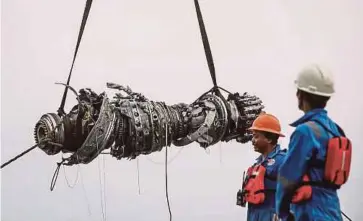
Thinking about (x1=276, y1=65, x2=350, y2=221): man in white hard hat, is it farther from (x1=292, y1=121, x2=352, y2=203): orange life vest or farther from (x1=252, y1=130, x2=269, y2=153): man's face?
(x1=252, y1=130, x2=269, y2=153): man's face

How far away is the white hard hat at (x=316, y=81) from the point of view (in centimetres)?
140

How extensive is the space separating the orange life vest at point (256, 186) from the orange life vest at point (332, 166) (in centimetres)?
54

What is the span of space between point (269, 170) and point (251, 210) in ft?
0.56

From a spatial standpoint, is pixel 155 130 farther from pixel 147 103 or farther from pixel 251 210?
pixel 251 210

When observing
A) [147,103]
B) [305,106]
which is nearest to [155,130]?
[147,103]

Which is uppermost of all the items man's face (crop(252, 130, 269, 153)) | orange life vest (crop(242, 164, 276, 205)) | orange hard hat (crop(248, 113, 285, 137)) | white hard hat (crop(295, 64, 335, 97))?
white hard hat (crop(295, 64, 335, 97))

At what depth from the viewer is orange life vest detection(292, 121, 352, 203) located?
1.36m

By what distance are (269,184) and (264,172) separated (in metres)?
0.04

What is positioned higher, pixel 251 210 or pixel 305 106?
pixel 305 106

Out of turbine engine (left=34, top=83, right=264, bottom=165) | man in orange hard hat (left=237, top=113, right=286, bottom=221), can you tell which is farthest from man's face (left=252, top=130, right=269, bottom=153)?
turbine engine (left=34, top=83, right=264, bottom=165)

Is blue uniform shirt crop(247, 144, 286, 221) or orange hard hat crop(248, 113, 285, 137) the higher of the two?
orange hard hat crop(248, 113, 285, 137)

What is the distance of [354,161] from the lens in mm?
3326

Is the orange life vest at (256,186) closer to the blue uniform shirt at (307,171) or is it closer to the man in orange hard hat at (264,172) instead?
the man in orange hard hat at (264,172)

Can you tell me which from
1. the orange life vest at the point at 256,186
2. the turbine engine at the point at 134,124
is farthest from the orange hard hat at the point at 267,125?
the turbine engine at the point at 134,124
